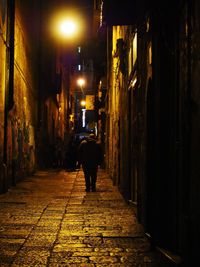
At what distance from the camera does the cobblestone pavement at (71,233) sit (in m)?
5.98

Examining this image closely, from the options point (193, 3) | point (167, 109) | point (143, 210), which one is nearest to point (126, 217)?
point (143, 210)

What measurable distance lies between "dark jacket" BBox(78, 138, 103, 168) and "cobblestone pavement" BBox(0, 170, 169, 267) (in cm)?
199

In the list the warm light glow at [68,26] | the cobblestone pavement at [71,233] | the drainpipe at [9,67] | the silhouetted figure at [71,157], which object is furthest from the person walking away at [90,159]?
the silhouetted figure at [71,157]

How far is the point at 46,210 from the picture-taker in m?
10.2

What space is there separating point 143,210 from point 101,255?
1.90 metres

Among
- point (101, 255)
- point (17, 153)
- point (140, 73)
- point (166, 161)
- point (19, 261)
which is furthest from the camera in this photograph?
point (17, 153)

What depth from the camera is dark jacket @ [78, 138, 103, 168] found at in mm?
14464

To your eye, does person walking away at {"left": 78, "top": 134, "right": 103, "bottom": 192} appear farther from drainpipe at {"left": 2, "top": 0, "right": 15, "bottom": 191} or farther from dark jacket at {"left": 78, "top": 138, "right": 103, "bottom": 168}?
drainpipe at {"left": 2, "top": 0, "right": 15, "bottom": 191}

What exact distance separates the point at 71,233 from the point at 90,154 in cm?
696

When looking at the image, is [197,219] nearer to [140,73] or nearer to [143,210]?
[143,210]

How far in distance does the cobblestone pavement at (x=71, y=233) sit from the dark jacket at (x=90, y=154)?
199 centimetres

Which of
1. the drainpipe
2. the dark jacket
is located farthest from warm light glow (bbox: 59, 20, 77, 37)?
the dark jacket

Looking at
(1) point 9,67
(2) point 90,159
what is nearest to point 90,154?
(2) point 90,159

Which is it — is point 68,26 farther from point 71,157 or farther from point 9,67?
point 71,157
